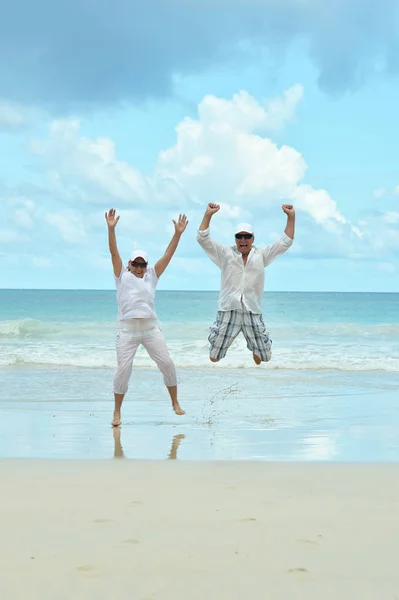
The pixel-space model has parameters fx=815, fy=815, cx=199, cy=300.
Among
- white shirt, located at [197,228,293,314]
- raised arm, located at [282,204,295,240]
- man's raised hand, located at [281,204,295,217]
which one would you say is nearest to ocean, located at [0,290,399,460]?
white shirt, located at [197,228,293,314]

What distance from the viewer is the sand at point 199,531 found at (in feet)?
14.0

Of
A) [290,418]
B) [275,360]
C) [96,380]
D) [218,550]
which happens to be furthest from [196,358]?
[218,550]

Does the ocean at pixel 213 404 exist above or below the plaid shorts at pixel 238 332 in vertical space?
below

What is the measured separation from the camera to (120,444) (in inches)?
330

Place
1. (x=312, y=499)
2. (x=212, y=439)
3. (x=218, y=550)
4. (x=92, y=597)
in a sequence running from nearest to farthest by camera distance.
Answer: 1. (x=92, y=597)
2. (x=218, y=550)
3. (x=312, y=499)
4. (x=212, y=439)

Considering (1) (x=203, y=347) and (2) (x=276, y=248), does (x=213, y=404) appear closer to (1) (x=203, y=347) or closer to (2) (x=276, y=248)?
(2) (x=276, y=248)

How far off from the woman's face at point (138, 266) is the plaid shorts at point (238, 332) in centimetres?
98

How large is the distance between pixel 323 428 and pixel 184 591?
5.57 meters

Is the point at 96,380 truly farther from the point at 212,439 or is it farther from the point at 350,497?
the point at 350,497

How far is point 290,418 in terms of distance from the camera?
34.2 ft

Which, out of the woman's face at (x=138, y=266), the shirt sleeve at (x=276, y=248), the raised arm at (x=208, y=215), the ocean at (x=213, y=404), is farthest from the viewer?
the woman's face at (x=138, y=266)

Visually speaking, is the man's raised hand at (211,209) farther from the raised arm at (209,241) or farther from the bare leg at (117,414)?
the bare leg at (117,414)

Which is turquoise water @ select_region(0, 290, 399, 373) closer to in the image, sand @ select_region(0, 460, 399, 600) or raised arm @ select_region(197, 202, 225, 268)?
raised arm @ select_region(197, 202, 225, 268)

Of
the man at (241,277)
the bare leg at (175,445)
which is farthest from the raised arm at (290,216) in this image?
the bare leg at (175,445)
